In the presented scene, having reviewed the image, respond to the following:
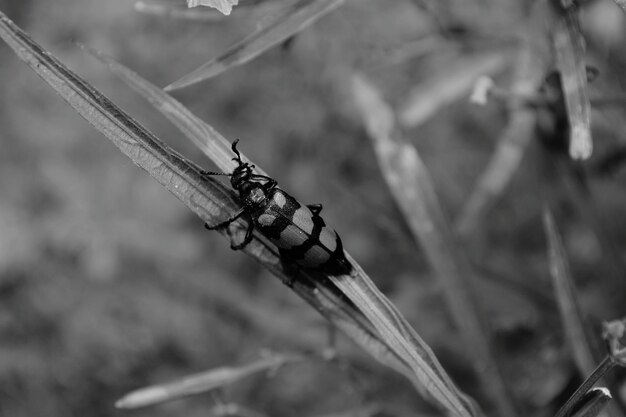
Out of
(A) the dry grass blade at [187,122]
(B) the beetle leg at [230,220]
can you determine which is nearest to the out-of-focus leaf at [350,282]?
(A) the dry grass blade at [187,122]

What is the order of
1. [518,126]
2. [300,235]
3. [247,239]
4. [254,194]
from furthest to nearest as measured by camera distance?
1. [518,126]
2. [254,194]
3. [300,235]
4. [247,239]

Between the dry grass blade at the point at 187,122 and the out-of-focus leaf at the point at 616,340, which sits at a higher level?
the dry grass blade at the point at 187,122

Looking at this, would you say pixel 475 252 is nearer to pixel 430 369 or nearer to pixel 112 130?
pixel 430 369

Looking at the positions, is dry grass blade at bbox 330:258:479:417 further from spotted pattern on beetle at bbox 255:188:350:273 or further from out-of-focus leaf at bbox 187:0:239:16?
out-of-focus leaf at bbox 187:0:239:16

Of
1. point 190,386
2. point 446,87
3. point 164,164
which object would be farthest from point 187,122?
point 446,87

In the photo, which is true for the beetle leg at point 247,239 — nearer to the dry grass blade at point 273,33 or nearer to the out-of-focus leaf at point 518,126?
the dry grass blade at point 273,33

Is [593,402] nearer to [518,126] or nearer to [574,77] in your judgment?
[574,77]
